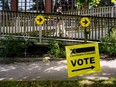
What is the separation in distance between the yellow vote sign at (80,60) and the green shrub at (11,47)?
541 centimetres

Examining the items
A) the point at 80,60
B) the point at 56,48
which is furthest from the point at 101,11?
the point at 80,60

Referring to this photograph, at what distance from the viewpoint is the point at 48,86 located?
9.20 meters

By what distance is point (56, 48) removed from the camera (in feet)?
45.1

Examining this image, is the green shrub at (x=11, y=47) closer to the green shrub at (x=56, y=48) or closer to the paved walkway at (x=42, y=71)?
the paved walkway at (x=42, y=71)

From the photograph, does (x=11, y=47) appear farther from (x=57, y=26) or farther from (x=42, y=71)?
(x=42, y=71)

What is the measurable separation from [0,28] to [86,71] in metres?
7.55

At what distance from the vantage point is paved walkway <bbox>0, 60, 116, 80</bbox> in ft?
33.9

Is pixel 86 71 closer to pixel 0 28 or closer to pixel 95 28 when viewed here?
pixel 95 28

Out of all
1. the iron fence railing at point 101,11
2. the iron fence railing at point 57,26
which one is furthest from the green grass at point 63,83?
the iron fence railing at point 101,11

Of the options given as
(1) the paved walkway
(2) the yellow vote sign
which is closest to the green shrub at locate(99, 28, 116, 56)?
(1) the paved walkway

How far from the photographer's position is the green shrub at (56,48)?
1344 centimetres

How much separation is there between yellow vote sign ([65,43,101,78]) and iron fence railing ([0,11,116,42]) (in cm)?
606

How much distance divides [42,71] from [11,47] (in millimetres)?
2796

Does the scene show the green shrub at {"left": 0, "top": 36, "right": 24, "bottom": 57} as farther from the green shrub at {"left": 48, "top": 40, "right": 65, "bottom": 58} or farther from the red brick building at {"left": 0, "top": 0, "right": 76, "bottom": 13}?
the red brick building at {"left": 0, "top": 0, "right": 76, "bottom": 13}
